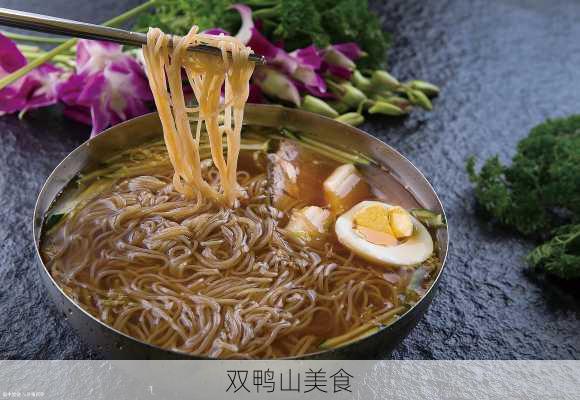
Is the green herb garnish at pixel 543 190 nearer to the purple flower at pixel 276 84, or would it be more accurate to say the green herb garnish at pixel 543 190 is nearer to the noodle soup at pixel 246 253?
the noodle soup at pixel 246 253

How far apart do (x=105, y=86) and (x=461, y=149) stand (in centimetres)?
176

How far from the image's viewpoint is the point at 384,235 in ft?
7.97

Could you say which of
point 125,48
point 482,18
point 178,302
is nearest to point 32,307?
point 178,302

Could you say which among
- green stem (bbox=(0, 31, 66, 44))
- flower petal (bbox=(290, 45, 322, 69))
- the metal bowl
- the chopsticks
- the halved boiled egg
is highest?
the chopsticks

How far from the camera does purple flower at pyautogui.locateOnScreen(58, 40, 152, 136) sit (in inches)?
125

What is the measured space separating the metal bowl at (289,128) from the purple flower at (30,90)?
94cm

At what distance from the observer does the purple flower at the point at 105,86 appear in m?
3.18

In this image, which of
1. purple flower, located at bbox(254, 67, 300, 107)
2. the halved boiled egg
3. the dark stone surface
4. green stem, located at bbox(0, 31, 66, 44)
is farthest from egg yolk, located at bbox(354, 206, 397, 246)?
green stem, located at bbox(0, 31, 66, 44)

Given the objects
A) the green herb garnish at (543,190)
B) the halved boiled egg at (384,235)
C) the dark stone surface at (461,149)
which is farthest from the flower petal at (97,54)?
the green herb garnish at (543,190)

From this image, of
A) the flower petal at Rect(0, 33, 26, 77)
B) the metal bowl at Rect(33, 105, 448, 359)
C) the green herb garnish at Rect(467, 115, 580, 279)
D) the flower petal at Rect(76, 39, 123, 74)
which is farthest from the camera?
the flower petal at Rect(76, 39, 123, 74)

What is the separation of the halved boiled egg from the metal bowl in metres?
0.08

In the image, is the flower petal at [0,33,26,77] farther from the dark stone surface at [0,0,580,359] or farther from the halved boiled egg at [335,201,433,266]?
the halved boiled egg at [335,201,433,266]

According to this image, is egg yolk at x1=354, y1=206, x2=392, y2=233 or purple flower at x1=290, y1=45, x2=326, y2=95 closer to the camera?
egg yolk at x1=354, y1=206, x2=392, y2=233

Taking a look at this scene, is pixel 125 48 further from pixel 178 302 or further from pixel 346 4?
pixel 178 302
